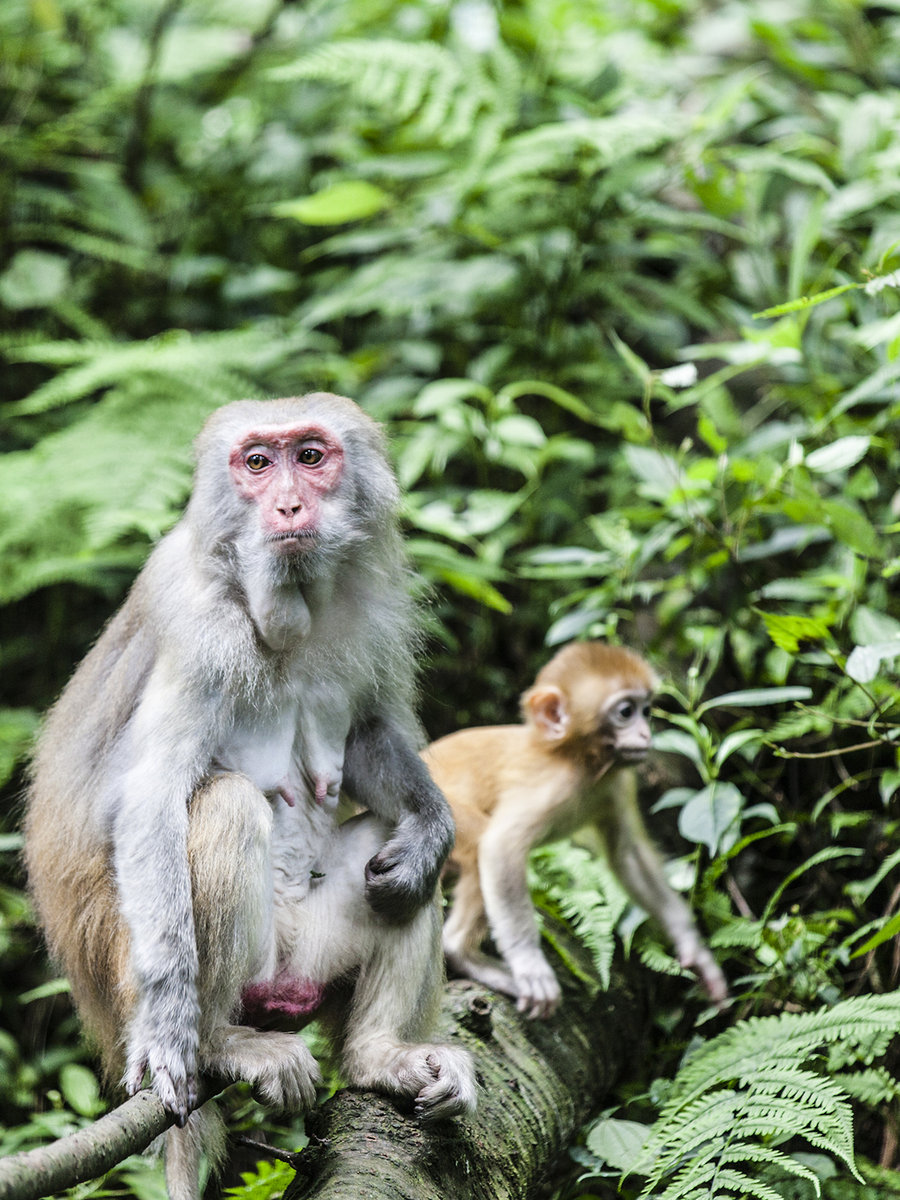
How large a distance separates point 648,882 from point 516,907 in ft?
2.26

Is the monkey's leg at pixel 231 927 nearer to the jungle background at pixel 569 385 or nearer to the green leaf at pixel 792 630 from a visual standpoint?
the jungle background at pixel 569 385

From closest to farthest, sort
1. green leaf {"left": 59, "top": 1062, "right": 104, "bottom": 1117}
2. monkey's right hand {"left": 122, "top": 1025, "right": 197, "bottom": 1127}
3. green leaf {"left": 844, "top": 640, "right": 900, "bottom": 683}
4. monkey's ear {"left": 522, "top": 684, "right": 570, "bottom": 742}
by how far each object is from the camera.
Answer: monkey's right hand {"left": 122, "top": 1025, "right": 197, "bottom": 1127} → green leaf {"left": 844, "top": 640, "right": 900, "bottom": 683} → green leaf {"left": 59, "top": 1062, "right": 104, "bottom": 1117} → monkey's ear {"left": 522, "top": 684, "right": 570, "bottom": 742}

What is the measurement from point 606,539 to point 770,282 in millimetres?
2540

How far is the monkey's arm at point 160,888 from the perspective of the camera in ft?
9.66

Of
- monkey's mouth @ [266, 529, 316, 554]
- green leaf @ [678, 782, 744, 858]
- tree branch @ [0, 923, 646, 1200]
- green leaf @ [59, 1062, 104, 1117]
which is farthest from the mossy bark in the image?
monkey's mouth @ [266, 529, 316, 554]

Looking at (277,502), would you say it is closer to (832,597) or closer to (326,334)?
(832,597)

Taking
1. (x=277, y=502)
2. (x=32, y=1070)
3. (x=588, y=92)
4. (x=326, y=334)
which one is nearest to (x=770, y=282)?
(x=588, y=92)

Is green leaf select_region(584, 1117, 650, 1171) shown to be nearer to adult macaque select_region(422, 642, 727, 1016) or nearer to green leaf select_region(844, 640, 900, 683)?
adult macaque select_region(422, 642, 727, 1016)

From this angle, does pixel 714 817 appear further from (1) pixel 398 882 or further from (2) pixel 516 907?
(1) pixel 398 882

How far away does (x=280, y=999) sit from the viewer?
3439mm

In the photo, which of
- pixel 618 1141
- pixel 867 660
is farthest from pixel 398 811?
pixel 867 660

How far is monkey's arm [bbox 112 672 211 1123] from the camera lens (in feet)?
9.66

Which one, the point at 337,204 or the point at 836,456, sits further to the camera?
the point at 337,204

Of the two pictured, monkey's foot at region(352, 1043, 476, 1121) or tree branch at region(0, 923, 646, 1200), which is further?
monkey's foot at region(352, 1043, 476, 1121)
